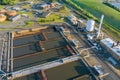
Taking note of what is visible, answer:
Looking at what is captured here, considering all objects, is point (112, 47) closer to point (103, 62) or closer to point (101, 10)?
point (103, 62)

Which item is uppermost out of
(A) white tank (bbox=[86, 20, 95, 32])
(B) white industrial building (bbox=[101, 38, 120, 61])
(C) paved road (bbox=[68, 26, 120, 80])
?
(A) white tank (bbox=[86, 20, 95, 32])

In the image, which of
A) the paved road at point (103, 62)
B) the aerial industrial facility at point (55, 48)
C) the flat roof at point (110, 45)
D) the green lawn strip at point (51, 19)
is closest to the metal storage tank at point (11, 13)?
the aerial industrial facility at point (55, 48)

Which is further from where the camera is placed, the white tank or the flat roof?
the white tank

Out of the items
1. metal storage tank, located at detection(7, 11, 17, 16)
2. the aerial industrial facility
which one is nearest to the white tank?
the aerial industrial facility

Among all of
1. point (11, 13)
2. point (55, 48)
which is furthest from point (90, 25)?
point (11, 13)

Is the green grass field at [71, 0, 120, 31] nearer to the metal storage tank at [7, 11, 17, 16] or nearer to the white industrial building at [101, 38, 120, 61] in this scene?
the white industrial building at [101, 38, 120, 61]
